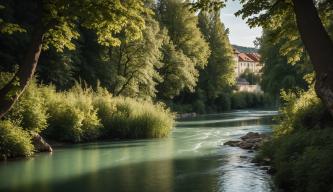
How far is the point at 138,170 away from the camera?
60.1 ft

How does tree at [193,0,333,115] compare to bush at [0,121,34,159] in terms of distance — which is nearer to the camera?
tree at [193,0,333,115]

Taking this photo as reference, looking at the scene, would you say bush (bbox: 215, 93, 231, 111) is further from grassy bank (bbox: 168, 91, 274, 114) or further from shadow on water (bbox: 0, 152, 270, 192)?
shadow on water (bbox: 0, 152, 270, 192)

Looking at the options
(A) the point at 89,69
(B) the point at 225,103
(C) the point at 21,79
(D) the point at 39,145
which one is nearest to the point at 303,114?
(C) the point at 21,79

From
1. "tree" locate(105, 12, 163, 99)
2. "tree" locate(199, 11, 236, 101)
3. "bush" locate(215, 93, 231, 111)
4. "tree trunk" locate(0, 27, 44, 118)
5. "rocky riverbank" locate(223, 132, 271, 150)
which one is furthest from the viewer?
"bush" locate(215, 93, 231, 111)

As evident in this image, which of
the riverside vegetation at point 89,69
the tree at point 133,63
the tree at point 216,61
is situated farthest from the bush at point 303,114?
the tree at point 216,61

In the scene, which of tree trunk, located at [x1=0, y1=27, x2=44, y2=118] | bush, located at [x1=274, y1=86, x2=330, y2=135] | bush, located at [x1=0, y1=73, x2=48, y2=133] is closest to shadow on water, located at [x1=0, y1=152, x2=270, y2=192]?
bush, located at [x1=274, y1=86, x2=330, y2=135]

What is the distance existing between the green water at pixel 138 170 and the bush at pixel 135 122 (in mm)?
4444

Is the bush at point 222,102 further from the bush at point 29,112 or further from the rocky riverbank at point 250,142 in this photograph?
the bush at point 29,112

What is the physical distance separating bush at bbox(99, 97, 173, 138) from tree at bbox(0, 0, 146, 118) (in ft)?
63.8

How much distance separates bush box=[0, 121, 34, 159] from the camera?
848 inches

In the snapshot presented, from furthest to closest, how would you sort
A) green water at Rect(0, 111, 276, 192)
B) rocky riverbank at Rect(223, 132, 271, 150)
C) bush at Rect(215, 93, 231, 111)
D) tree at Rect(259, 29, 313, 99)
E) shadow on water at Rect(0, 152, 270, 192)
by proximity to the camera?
bush at Rect(215, 93, 231, 111) < tree at Rect(259, 29, 313, 99) < rocky riverbank at Rect(223, 132, 271, 150) < green water at Rect(0, 111, 276, 192) < shadow on water at Rect(0, 152, 270, 192)

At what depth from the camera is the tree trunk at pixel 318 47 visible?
8188mm

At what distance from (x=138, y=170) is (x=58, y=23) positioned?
27.5ft

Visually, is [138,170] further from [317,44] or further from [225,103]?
[225,103]
